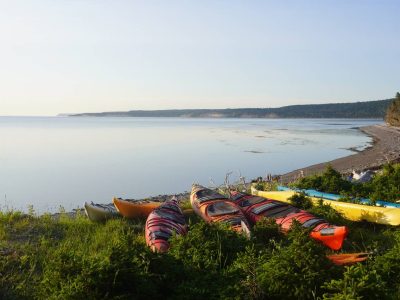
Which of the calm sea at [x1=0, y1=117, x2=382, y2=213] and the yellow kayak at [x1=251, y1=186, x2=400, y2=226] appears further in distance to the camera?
the calm sea at [x1=0, y1=117, x2=382, y2=213]

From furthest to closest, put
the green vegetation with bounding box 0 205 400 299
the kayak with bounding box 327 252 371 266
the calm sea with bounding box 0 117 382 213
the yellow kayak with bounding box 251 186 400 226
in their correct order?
1. the calm sea with bounding box 0 117 382 213
2. the yellow kayak with bounding box 251 186 400 226
3. the kayak with bounding box 327 252 371 266
4. the green vegetation with bounding box 0 205 400 299

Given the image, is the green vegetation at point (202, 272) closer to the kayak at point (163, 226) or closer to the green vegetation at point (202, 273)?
the green vegetation at point (202, 273)

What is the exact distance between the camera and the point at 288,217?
8406 millimetres

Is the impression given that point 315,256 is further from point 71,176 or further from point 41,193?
point 71,176

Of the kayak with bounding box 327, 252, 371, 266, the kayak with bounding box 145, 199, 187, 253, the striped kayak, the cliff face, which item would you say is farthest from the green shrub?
the cliff face

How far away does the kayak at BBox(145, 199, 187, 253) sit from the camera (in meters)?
Result: 6.93

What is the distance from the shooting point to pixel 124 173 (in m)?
25.2

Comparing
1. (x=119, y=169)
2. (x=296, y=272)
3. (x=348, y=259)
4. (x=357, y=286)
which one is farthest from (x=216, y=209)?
(x=119, y=169)

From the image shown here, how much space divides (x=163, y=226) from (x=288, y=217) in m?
2.43

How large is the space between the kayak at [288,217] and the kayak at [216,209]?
1.33 feet

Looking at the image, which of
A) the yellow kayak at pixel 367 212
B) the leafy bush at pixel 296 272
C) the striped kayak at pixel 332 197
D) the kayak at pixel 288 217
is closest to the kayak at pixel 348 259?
the leafy bush at pixel 296 272

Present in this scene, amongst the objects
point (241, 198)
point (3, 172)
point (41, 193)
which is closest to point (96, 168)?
point (3, 172)

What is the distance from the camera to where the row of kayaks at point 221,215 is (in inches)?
276

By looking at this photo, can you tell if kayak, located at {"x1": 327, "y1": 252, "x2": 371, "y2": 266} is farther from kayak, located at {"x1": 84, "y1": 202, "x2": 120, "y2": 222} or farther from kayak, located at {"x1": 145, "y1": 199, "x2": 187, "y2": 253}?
kayak, located at {"x1": 84, "y1": 202, "x2": 120, "y2": 222}
